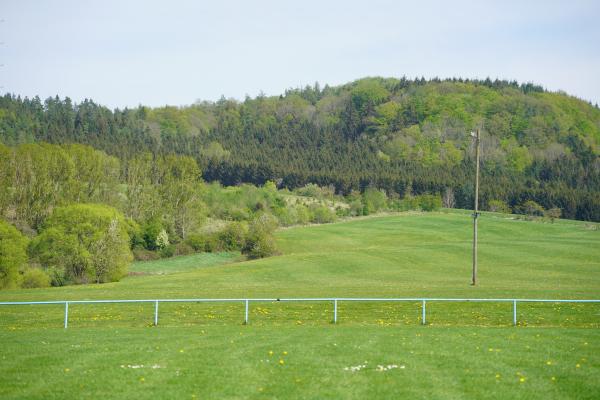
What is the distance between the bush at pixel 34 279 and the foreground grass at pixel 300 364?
38.0m

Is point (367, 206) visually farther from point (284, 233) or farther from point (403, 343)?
point (403, 343)

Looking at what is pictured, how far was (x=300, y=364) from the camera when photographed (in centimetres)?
1959

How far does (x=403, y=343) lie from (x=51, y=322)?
1821cm

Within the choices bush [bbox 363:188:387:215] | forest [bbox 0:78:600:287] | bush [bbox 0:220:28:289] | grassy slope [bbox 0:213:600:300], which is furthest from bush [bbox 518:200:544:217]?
bush [bbox 0:220:28:289]

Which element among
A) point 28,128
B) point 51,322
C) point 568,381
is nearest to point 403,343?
point 568,381

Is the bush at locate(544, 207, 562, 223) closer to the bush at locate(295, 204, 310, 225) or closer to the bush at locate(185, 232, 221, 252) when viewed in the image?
the bush at locate(295, 204, 310, 225)

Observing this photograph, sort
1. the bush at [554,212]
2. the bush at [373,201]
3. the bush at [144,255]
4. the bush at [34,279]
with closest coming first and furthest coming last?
the bush at [34,279], the bush at [144,255], the bush at [373,201], the bush at [554,212]

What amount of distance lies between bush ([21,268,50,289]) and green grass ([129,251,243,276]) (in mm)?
15778

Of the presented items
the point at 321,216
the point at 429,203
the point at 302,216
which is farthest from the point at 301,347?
the point at 429,203

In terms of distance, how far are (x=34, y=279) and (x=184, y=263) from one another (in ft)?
85.7

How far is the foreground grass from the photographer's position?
54.3ft

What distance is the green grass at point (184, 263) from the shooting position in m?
81.4

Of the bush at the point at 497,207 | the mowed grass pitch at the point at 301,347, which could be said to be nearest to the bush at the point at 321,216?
the bush at the point at 497,207

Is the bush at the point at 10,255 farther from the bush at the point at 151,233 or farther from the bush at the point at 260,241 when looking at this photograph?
the bush at the point at 260,241
